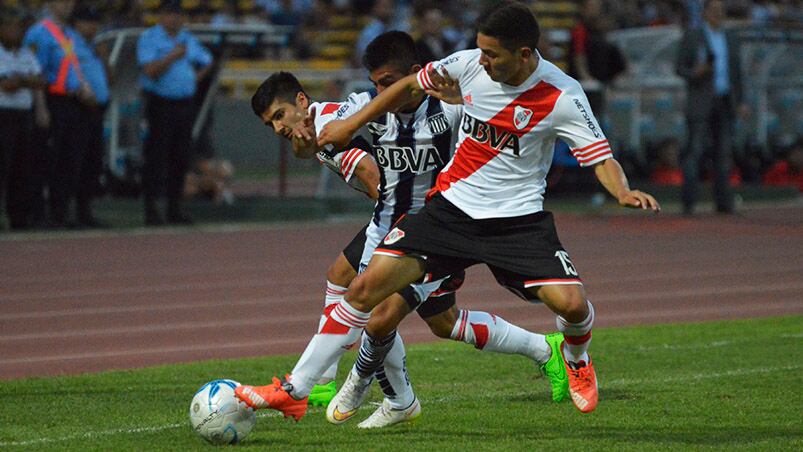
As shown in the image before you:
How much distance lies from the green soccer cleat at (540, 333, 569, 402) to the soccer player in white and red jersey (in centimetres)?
89

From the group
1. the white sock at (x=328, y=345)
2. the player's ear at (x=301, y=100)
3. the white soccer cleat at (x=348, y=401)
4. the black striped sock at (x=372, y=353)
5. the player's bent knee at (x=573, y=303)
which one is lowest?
the white soccer cleat at (x=348, y=401)

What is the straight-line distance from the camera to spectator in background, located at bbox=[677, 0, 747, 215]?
17.8 metres

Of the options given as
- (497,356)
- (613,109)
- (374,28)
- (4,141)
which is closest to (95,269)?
(4,141)

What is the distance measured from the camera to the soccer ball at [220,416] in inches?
245

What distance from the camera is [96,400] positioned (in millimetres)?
7547

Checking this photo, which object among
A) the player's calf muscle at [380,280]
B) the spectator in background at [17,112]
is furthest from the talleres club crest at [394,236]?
the spectator in background at [17,112]

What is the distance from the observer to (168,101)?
16.1 meters

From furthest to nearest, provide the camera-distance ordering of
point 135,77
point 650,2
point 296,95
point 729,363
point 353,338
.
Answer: point 650,2 → point 135,77 → point 729,363 → point 296,95 → point 353,338

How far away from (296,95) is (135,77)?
484 inches

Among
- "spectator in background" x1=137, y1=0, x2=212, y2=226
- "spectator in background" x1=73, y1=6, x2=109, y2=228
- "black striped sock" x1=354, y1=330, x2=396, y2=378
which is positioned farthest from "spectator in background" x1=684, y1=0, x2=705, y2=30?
"black striped sock" x1=354, y1=330, x2=396, y2=378

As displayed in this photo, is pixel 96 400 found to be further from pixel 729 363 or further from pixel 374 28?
pixel 374 28

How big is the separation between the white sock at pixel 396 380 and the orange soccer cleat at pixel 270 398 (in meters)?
0.71

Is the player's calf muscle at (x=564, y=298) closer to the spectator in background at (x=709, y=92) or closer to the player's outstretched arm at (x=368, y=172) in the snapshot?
the player's outstretched arm at (x=368, y=172)

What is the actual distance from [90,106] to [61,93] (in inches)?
13.4
